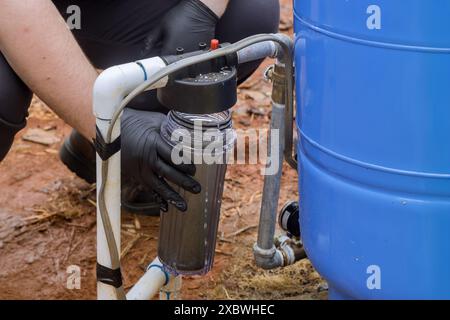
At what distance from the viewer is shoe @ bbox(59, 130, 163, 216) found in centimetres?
218

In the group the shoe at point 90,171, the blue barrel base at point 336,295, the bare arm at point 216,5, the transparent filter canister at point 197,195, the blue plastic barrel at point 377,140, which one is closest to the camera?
the blue plastic barrel at point 377,140

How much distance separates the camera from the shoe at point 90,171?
218cm

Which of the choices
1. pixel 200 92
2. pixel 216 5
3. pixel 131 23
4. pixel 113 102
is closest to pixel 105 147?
pixel 113 102

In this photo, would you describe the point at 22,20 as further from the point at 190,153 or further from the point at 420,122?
the point at 420,122

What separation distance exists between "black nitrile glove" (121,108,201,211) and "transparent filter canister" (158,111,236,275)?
2cm

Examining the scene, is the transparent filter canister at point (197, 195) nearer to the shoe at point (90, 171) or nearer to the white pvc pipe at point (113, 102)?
the white pvc pipe at point (113, 102)

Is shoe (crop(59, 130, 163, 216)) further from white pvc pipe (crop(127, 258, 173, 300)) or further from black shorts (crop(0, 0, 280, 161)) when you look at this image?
white pvc pipe (crop(127, 258, 173, 300))

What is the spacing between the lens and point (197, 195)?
4.71 ft

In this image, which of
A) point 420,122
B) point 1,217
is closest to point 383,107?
point 420,122

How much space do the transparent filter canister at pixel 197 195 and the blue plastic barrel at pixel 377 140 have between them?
6.1 inches

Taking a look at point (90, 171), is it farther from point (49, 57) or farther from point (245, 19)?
point (49, 57)

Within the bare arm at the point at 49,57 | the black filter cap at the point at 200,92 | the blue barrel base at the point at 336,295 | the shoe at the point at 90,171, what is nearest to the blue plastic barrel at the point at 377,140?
the blue barrel base at the point at 336,295

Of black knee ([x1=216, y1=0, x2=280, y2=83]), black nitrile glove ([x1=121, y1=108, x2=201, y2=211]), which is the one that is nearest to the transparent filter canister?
black nitrile glove ([x1=121, y1=108, x2=201, y2=211])
